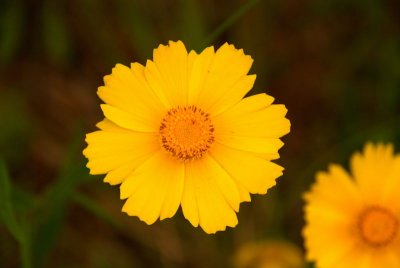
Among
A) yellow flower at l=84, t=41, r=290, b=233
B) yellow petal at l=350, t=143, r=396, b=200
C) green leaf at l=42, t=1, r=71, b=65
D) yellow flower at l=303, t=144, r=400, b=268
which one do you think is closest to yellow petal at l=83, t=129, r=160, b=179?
yellow flower at l=84, t=41, r=290, b=233

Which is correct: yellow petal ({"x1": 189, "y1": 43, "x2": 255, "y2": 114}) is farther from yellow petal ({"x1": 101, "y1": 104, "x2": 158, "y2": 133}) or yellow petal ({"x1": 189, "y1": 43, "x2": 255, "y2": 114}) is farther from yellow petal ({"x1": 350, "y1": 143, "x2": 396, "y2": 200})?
yellow petal ({"x1": 350, "y1": 143, "x2": 396, "y2": 200})

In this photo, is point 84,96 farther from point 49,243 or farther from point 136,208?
point 136,208

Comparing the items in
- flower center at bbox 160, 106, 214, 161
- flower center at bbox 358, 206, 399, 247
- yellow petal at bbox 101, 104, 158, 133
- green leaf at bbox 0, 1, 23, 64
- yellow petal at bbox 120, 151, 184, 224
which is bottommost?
yellow petal at bbox 120, 151, 184, 224

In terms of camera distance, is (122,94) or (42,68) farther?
(42,68)

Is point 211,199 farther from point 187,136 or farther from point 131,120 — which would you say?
point 131,120

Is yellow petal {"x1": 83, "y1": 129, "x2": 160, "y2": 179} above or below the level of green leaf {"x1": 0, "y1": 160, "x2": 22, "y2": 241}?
above

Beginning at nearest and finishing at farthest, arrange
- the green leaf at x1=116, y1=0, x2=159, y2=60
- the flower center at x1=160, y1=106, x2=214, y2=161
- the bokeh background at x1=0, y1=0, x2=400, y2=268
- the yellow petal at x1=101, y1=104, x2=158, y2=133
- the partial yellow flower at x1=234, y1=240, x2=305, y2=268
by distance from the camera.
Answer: the yellow petal at x1=101, y1=104, x2=158, y2=133 → the flower center at x1=160, y1=106, x2=214, y2=161 → the partial yellow flower at x1=234, y1=240, x2=305, y2=268 → the green leaf at x1=116, y1=0, x2=159, y2=60 → the bokeh background at x1=0, y1=0, x2=400, y2=268

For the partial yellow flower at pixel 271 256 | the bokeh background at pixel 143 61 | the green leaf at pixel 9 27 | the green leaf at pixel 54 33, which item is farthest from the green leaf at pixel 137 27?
the partial yellow flower at pixel 271 256

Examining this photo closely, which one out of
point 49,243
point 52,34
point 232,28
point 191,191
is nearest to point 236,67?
point 191,191
